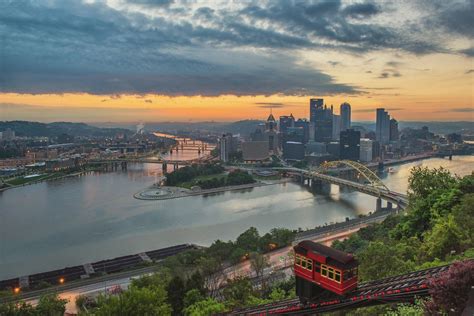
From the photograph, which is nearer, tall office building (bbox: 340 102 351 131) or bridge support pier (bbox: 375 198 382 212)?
bridge support pier (bbox: 375 198 382 212)

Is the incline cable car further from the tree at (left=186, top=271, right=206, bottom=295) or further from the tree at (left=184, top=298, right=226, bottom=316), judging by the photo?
the tree at (left=186, top=271, right=206, bottom=295)

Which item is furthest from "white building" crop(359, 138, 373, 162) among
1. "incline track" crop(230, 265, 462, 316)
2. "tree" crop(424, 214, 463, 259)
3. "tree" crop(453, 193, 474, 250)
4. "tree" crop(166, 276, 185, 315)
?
"incline track" crop(230, 265, 462, 316)

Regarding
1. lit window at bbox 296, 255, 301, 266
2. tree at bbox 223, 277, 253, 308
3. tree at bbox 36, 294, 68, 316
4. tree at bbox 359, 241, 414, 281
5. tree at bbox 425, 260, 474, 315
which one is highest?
tree at bbox 425, 260, 474, 315

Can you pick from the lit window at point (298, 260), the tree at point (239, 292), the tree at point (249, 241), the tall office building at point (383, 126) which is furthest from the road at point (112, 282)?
the tall office building at point (383, 126)

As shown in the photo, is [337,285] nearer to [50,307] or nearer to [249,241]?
[50,307]

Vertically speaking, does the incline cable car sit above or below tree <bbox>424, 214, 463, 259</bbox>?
above
